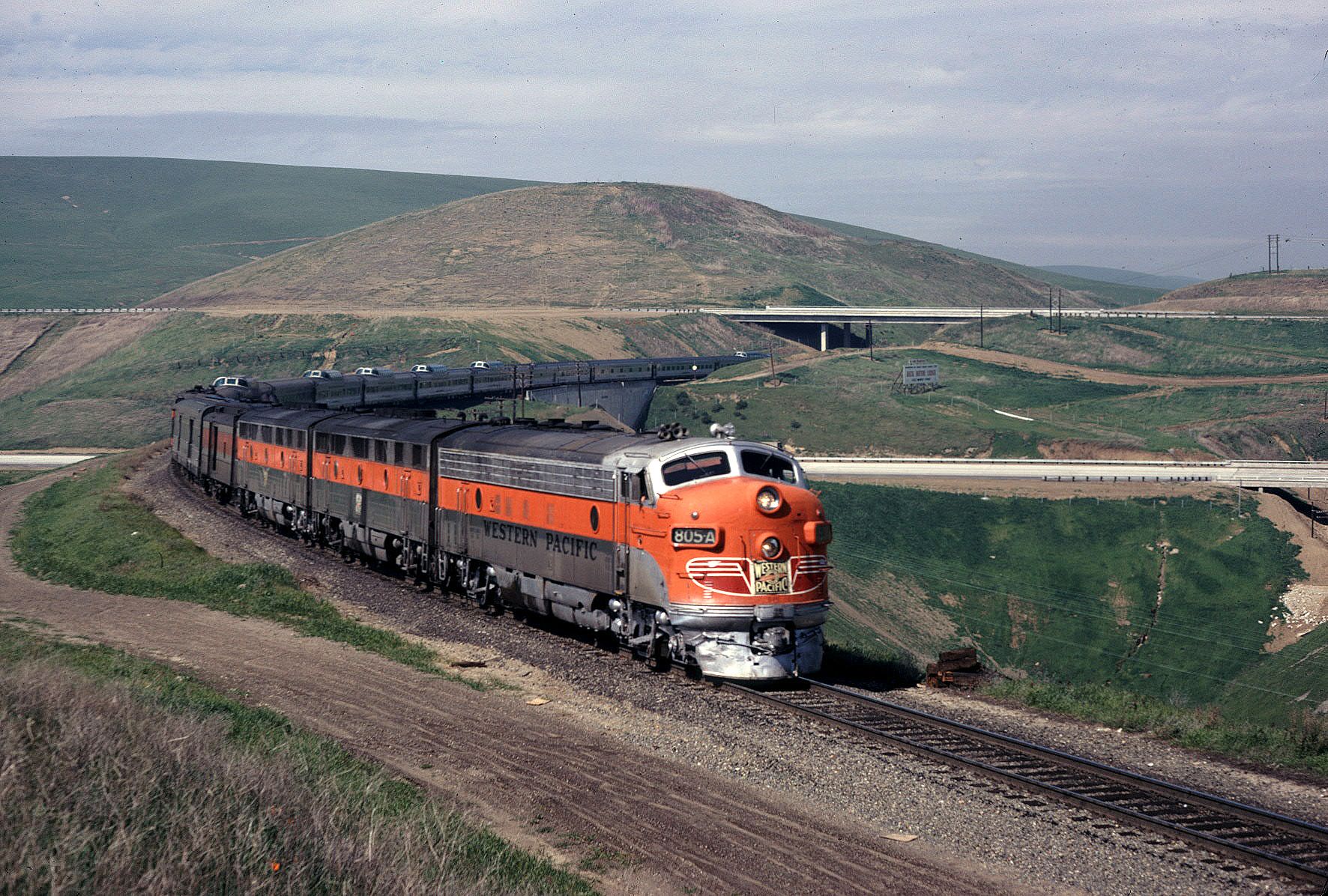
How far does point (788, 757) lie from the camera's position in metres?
19.3

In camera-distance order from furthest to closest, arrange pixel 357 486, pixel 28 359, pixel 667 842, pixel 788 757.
A: pixel 28 359
pixel 357 486
pixel 788 757
pixel 667 842

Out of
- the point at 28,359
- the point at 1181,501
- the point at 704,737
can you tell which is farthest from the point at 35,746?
the point at 28,359

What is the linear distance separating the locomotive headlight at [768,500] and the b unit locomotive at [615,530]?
0.9 inches

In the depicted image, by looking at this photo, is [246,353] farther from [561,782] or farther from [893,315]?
[561,782]

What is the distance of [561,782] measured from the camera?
696 inches

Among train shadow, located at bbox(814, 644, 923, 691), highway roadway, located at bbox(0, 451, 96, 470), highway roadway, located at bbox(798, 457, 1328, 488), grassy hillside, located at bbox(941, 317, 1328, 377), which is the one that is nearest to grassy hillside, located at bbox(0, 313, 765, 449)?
highway roadway, located at bbox(0, 451, 96, 470)

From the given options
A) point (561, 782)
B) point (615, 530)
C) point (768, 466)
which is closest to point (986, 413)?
point (768, 466)

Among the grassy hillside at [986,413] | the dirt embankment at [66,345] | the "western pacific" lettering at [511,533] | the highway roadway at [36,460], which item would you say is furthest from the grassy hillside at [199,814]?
the dirt embankment at [66,345]

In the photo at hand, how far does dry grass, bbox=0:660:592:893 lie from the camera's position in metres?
10.0

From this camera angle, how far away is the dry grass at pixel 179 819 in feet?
32.9

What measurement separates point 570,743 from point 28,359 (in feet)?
547

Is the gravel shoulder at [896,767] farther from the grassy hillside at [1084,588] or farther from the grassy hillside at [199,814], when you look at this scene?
the grassy hillside at [1084,588]

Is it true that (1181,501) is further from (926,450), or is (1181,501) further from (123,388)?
(123,388)

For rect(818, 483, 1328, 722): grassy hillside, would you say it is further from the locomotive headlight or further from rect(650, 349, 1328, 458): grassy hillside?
the locomotive headlight
